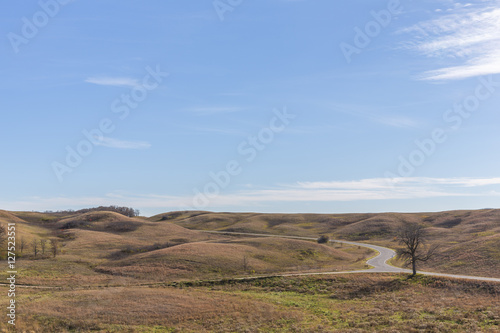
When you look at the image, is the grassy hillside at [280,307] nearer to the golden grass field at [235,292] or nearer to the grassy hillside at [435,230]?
the golden grass field at [235,292]

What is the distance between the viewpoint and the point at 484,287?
146 ft

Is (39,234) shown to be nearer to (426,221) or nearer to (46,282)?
(46,282)

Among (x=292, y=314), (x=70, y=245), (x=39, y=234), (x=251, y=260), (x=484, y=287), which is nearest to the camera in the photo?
(x=292, y=314)

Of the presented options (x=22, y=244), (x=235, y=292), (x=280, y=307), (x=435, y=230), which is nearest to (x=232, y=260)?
(x=235, y=292)

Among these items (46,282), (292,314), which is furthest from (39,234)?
(292,314)

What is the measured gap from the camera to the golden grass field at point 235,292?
34875mm

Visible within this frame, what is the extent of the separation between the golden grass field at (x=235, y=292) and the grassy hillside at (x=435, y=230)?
62 centimetres

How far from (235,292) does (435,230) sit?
3824 inches

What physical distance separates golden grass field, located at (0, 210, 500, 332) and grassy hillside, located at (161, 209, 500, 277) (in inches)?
24.6

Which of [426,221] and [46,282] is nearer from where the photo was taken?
[46,282]

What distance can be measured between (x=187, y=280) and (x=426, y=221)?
466 feet

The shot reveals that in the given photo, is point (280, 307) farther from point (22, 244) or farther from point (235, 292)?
point (22, 244)

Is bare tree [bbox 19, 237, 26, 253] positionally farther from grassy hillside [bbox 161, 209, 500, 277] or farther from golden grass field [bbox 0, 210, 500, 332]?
grassy hillside [bbox 161, 209, 500, 277]

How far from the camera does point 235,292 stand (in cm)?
4953
